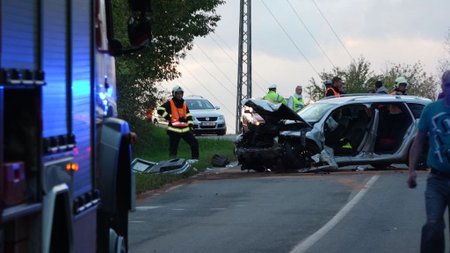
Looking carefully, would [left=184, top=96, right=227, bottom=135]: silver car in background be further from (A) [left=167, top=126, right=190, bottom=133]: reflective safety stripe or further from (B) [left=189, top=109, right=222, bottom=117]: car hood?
(A) [left=167, top=126, right=190, bottom=133]: reflective safety stripe

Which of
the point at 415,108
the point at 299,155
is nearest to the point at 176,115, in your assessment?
the point at 299,155

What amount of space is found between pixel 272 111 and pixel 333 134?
1456 millimetres

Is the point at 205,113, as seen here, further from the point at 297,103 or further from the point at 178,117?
the point at 178,117

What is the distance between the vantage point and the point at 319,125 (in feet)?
65.6

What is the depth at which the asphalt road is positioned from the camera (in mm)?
10734

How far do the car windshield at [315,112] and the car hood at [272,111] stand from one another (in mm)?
603

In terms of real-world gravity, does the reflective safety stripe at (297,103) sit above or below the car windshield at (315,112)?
below

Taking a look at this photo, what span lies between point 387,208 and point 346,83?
32520mm

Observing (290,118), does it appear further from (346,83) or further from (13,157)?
(346,83)

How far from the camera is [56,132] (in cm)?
514

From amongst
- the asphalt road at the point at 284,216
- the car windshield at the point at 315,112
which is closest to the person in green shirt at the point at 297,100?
the car windshield at the point at 315,112

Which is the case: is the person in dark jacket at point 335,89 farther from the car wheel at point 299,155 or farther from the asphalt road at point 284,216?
the asphalt road at point 284,216

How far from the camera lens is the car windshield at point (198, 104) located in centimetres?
4062

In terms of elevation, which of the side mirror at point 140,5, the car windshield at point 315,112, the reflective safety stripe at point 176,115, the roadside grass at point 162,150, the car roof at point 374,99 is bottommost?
the roadside grass at point 162,150
